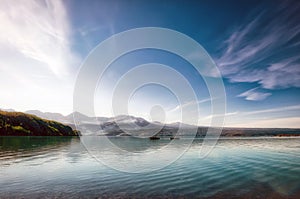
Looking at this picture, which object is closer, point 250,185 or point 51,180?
point 250,185

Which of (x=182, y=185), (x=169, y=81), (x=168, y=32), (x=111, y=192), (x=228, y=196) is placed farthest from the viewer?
(x=169, y=81)

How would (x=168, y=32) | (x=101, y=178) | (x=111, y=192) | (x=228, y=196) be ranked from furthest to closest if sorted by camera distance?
(x=168, y=32)
(x=101, y=178)
(x=111, y=192)
(x=228, y=196)

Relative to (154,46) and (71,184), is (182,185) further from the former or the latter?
(154,46)

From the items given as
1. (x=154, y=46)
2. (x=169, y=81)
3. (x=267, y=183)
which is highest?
(x=154, y=46)

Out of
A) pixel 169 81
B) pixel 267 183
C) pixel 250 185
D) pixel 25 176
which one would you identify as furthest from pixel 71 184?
pixel 169 81

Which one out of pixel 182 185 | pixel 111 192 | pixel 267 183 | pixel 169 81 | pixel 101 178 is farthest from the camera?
pixel 169 81

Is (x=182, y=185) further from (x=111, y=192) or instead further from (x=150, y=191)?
(x=111, y=192)

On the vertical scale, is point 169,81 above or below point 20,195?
above

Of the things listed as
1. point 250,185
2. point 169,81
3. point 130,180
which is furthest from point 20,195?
point 169,81

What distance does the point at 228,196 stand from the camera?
19.5m

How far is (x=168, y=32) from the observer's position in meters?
41.7

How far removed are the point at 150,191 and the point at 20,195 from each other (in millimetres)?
13423

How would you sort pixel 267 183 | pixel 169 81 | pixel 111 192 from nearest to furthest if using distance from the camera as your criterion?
1. pixel 111 192
2. pixel 267 183
3. pixel 169 81

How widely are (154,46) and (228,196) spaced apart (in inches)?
1327
